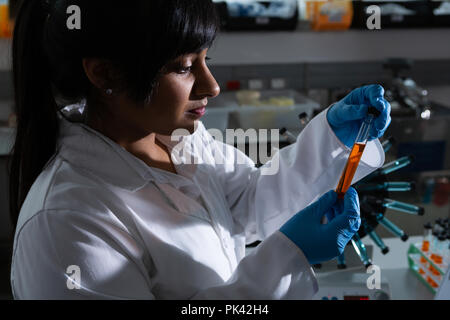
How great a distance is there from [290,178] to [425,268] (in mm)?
606

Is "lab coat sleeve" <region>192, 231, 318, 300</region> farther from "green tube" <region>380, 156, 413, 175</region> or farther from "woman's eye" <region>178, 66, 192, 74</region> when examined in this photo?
"green tube" <region>380, 156, 413, 175</region>

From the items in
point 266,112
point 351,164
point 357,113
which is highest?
point 357,113

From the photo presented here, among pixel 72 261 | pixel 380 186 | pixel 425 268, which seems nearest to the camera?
pixel 72 261

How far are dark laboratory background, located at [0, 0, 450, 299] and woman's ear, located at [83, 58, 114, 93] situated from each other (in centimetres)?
156

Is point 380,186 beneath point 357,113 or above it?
beneath

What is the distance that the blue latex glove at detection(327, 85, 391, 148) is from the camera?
0.98 metres

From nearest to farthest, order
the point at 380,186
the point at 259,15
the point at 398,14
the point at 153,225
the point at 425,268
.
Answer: the point at 153,225 < the point at 380,186 < the point at 425,268 < the point at 259,15 < the point at 398,14

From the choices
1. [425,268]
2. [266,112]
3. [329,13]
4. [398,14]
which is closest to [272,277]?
[425,268]

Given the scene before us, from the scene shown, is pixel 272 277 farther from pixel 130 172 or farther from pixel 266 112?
pixel 266 112

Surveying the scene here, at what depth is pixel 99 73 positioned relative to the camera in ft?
2.78

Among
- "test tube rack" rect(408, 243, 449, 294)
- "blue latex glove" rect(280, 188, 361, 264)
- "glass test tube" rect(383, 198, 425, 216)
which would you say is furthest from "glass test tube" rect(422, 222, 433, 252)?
"blue latex glove" rect(280, 188, 361, 264)

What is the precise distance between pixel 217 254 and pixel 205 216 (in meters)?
0.09

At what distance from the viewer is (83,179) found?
870 mm
